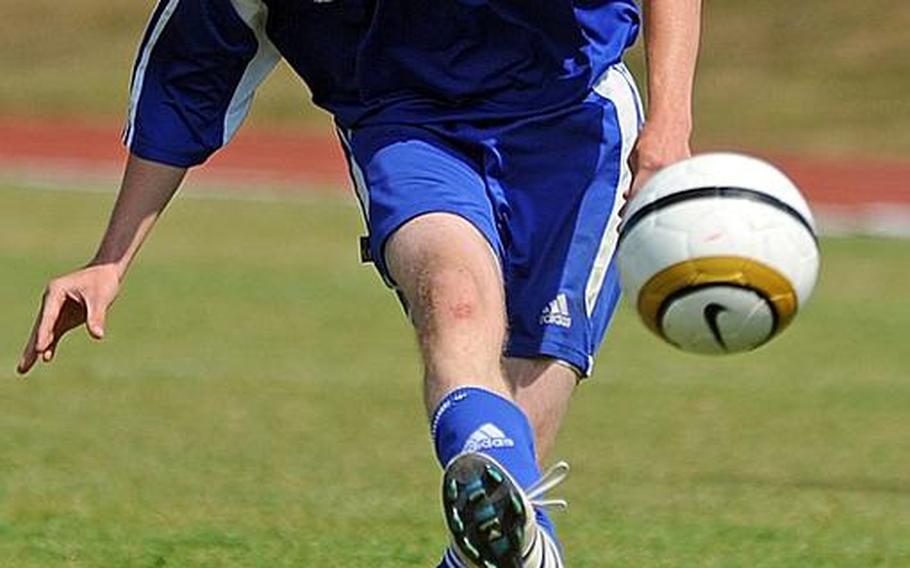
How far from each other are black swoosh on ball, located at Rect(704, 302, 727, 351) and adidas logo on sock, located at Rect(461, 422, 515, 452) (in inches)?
17.5

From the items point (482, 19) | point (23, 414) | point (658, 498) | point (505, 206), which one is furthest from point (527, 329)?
point (23, 414)

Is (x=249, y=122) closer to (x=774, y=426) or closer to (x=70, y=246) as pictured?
(x=70, y=246)

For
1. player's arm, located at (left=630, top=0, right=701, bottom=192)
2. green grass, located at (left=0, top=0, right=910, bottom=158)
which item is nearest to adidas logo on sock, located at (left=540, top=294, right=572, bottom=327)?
player's arm, located at (left=630, top=0, right=701, bottom=192)

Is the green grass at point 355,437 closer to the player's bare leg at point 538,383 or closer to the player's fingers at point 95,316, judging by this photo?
the player's bare leg at point 538,383

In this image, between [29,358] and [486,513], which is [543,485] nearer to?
[486,513]

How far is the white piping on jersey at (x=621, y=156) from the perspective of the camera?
535 centimetres

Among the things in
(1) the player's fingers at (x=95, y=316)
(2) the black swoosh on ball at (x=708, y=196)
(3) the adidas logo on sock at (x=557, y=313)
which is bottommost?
(3) the adidas logo on sock at (x=557, y=313)

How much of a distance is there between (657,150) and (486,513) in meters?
0.87

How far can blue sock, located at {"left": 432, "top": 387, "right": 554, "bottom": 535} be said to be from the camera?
4.47 meters

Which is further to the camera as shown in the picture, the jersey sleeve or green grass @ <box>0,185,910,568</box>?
green grass @ <box>0,185,910,568</box>

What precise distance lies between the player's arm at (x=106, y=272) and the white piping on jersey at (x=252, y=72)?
175mm

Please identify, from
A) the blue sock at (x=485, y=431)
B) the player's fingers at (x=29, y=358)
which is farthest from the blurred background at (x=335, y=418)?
the blue sock at (x=485, y=431)

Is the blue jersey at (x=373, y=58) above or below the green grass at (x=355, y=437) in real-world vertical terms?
above

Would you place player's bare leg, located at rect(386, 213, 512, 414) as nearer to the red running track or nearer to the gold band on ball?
the gold band on ball
